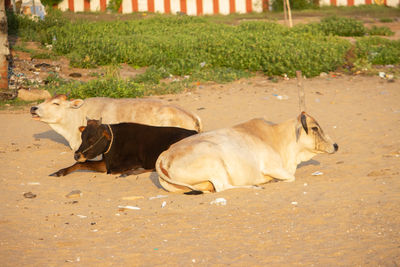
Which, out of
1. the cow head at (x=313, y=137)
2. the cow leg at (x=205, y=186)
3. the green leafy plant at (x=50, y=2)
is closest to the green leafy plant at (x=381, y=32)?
the cow head at (x=313, y=137)

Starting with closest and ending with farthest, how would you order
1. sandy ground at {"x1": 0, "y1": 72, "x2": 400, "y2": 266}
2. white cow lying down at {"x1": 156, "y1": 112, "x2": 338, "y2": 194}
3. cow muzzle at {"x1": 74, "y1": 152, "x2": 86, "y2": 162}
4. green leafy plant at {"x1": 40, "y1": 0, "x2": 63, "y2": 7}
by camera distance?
1. sandy ground at {"x1": 0, "y1": 72, "x2": 400, "y2": 266}
2. white cow lying down at {"x1": 156, "y1": 112, "x2": 338, "y2": 194}
3. cow muzzle at {"x1": 74, "y1": 152, "x2": 86, "y2": 162}
4. green leafy plant at {"x1": 40, "y1": 0, "x2": 63, "y2": 7}

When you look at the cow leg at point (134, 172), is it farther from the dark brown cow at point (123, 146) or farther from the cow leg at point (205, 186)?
the cow leg at point (205, 186)

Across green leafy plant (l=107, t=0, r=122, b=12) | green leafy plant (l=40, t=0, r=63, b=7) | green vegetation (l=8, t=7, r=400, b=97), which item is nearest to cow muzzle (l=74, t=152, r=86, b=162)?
green vegetation (l=8, t=7, r=400, b=97)

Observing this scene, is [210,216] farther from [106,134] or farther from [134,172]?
[106,134]

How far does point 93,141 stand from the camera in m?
7.31

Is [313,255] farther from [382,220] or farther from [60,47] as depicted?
[60,47]

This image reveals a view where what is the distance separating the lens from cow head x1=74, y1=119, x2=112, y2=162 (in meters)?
7.25

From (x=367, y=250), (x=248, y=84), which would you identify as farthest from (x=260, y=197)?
(x=248, y=84)

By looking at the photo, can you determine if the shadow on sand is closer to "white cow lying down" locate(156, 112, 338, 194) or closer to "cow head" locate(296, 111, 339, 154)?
"white cow lying down" locate(156, 112, 338, 194)

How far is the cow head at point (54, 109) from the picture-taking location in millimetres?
8234

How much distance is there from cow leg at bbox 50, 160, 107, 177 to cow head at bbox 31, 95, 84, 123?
112 cm

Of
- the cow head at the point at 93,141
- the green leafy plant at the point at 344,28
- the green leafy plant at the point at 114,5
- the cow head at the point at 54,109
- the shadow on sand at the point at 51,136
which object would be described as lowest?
the shadow on sand at the point at 51,136

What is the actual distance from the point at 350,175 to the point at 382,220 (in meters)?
1.87

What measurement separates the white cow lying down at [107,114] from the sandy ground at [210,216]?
1.45 feet
